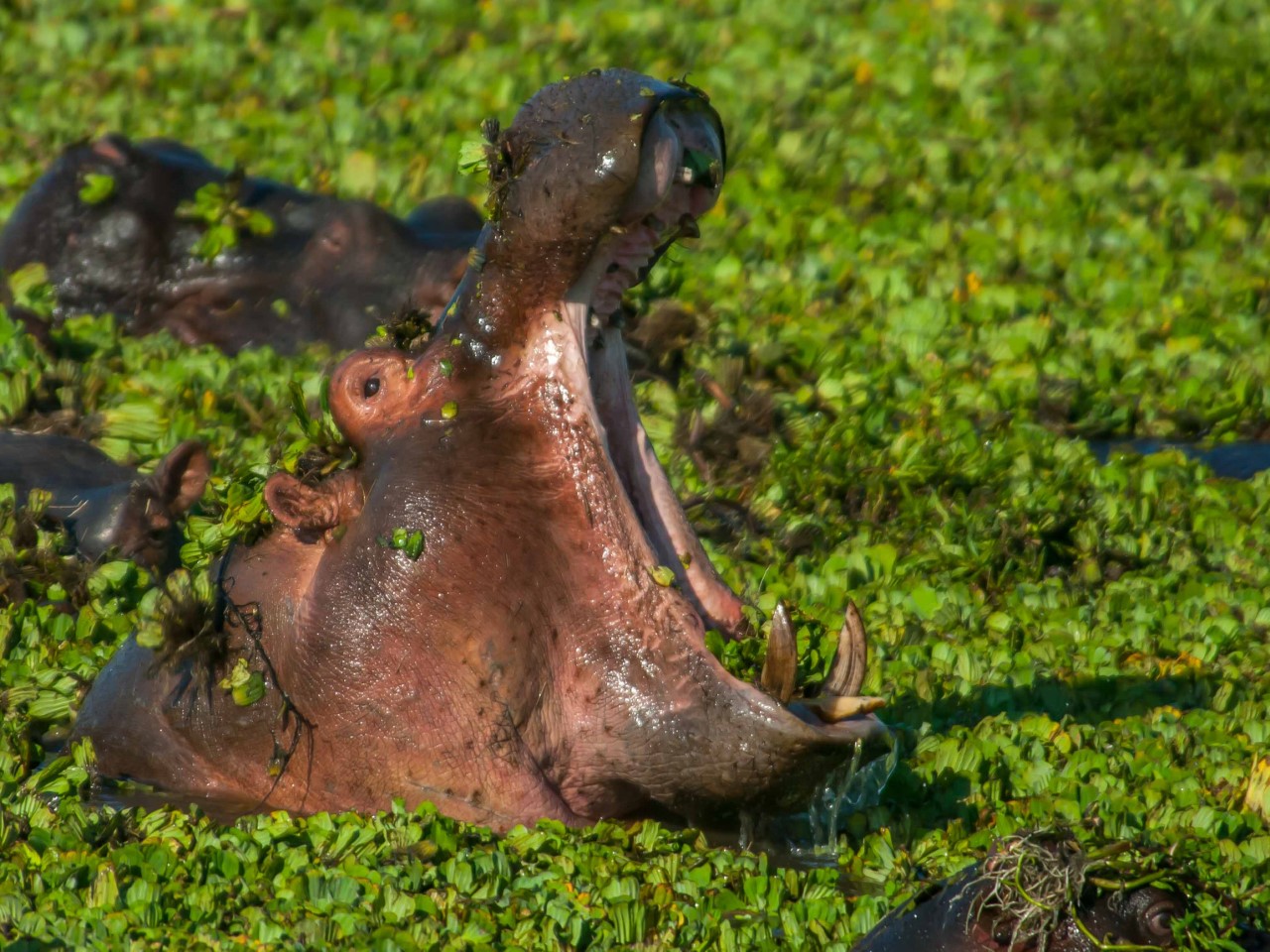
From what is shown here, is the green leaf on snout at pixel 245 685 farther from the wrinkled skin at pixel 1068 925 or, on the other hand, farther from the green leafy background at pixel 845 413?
the wrinkled skin at pixel 1068 925

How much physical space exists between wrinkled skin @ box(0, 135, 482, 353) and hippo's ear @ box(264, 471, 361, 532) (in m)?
3.31

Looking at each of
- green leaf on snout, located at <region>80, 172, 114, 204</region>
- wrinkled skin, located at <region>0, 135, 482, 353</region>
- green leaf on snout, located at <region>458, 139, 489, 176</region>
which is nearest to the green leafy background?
wrinkled skin, located at <region>0, 135, 482, 353</region>

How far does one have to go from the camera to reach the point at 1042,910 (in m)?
3.42

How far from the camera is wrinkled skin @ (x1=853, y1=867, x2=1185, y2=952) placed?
3.45m

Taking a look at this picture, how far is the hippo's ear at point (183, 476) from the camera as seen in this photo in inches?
233

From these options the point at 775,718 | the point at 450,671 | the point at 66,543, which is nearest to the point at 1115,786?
the point at 775,718

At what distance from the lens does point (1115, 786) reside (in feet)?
15.6

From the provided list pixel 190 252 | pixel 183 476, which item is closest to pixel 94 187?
pixel 190 252

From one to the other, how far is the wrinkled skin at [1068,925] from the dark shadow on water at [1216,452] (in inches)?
138

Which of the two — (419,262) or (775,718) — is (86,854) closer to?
(775,718)

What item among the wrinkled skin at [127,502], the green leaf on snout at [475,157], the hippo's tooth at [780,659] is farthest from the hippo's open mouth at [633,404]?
the wrinkled skin at [127,502]

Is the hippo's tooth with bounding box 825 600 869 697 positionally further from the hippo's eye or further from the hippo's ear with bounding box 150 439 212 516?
the hippo's ear with bounding box 150 439 212 516

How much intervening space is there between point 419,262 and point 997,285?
2229 mm

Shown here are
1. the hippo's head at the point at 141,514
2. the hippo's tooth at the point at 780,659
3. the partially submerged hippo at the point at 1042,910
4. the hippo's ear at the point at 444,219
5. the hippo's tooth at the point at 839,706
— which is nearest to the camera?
the partially submerged hippo at the point at 1042,910
